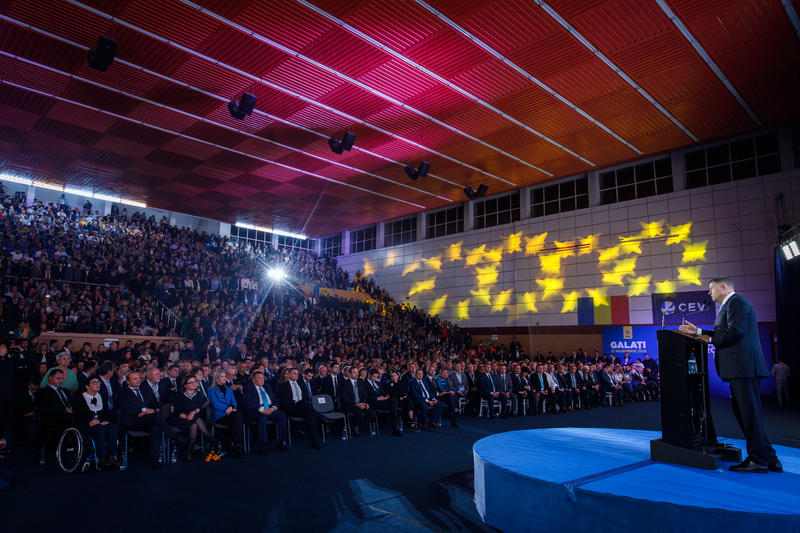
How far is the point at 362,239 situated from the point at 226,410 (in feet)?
62.0

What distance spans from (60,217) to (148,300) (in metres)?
5.57

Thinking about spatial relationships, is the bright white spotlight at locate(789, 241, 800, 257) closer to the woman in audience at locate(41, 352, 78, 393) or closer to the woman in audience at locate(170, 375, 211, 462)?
the woman in audience at locate(170, 375, 211, 462)

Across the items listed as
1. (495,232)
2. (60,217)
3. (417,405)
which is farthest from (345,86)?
(60,217)

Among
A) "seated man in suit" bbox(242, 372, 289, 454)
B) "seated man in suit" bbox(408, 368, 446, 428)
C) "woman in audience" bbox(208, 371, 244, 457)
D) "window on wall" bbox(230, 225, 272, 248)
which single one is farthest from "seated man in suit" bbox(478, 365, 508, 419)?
"window on wall" bbox(230, 225, 272, 248)

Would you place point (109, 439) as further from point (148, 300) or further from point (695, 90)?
point (695, 90)

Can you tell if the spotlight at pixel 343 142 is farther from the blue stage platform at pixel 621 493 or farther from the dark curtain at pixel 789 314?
the dark curtain at pixel 789 314

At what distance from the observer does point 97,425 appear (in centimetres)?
515

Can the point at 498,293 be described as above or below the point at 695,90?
below

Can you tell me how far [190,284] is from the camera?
14.8m

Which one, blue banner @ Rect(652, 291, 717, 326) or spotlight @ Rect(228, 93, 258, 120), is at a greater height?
spotlight @ Rect(228, 93, 258, 120)

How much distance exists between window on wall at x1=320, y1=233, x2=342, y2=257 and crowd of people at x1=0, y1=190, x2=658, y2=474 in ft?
13.3

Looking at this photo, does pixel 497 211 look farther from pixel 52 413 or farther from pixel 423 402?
pixel 52 413

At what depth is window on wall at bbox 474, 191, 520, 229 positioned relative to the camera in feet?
61.5

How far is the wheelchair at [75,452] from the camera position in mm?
4848
